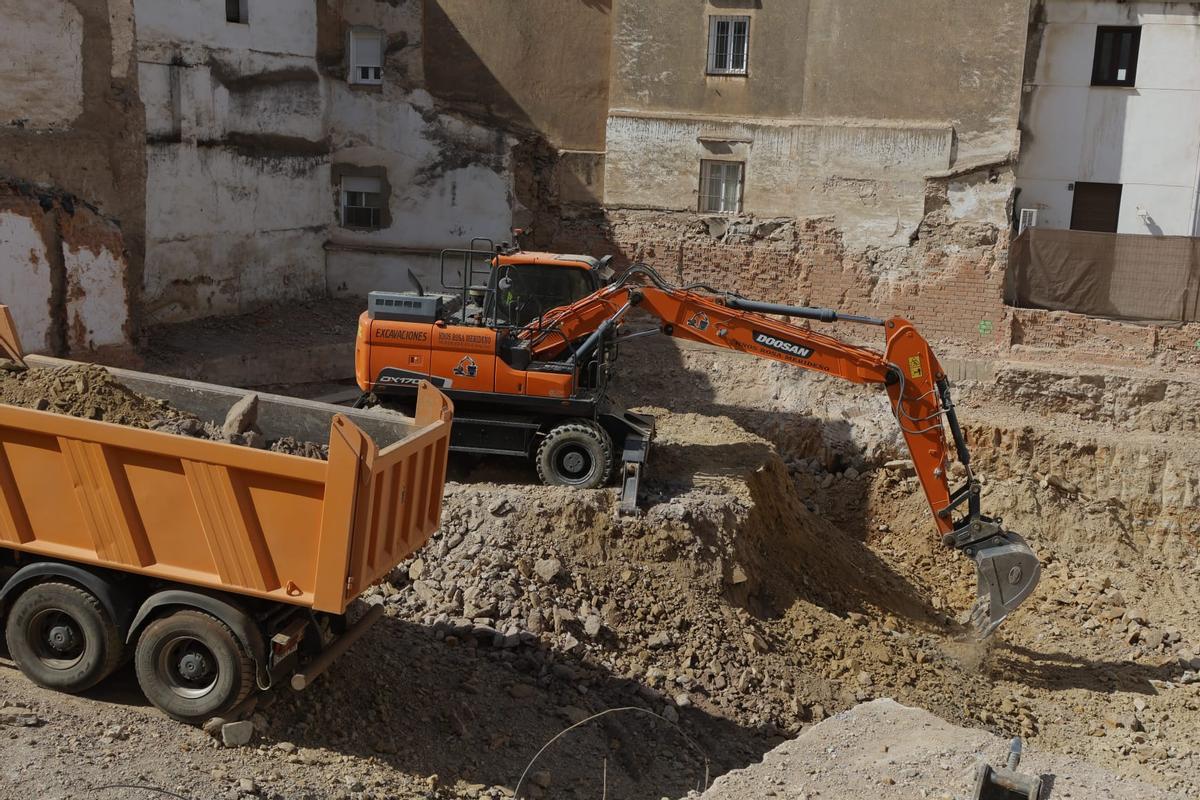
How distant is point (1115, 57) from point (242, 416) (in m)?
17.0

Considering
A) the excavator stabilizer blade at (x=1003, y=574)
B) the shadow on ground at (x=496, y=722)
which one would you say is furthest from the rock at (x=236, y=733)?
the excavator stabilizer blade at (x=1003, y=574)

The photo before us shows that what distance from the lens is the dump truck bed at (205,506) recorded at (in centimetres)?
734

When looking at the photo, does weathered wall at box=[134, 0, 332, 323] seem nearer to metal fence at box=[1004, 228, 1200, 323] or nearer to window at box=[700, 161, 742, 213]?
window at box=[700, 161, 742, 213]

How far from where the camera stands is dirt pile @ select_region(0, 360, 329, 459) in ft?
27.0

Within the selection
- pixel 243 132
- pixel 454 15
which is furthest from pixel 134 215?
pixel 454 15

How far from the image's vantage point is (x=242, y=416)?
8773 mm

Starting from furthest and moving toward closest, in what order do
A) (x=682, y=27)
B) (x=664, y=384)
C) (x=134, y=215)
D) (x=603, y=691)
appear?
(x=682, y=27), (x=664, y=384), (x=134, y=215), (x=603, y=691)

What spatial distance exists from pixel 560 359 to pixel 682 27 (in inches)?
382

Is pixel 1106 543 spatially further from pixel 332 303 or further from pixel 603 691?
pixel 332 303

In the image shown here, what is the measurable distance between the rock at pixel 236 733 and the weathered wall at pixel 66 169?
27.9ft

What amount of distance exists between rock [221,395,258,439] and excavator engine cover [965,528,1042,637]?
720 centimetres

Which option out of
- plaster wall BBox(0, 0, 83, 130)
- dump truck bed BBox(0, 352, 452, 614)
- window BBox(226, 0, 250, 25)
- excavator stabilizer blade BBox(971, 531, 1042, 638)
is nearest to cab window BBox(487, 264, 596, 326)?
excavator stabilizer blade BBox(971, 531, 1042, 638)

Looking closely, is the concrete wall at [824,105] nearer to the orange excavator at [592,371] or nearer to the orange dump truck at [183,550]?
the orange excavator at [592,371]

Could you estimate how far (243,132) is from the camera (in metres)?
20.0
